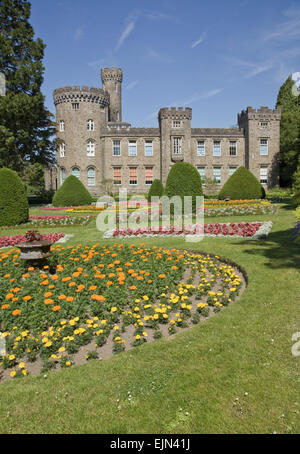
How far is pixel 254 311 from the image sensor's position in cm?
457

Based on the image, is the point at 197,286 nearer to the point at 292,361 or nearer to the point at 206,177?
the point at 292,361

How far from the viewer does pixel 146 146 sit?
36.6m

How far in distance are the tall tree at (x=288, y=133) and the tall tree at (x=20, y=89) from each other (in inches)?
1012

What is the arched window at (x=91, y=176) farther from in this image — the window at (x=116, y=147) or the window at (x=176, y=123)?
the window at (x=176, y=123)

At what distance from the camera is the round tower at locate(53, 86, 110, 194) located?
35.7 meters

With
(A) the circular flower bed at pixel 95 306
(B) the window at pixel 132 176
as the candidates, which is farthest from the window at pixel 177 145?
(A) the circular flower bed at pixel 95 306

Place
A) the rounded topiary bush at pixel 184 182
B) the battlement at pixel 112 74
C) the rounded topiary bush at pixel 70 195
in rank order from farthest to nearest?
the battlement at pixel 112 74 < the rounded topiary bush at pixel 70 195 < the rounded topiary bush at pixel 184 182

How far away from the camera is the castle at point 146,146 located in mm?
35656

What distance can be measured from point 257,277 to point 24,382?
15.4ft

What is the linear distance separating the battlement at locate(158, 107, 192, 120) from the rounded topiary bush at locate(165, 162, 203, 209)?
21.9 metres

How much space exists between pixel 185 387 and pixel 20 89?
29.8m

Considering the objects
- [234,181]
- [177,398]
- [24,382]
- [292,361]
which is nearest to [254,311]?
[292,361]

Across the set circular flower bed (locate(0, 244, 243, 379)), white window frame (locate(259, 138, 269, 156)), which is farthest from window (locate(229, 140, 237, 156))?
circular flower bed (locate(0, 244, 243, 379))

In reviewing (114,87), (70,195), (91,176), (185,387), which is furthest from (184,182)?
(114,87)
